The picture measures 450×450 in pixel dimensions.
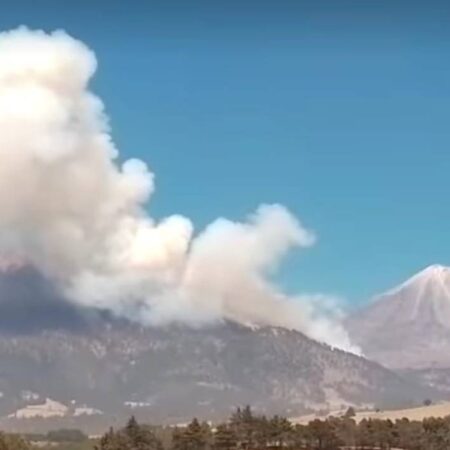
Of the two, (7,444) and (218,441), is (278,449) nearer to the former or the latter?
(218,441)

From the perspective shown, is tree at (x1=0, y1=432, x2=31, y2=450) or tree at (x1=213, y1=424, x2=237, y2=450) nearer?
tree at (x1=0, y1=432, x2=31, y2=450)

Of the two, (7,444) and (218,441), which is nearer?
(7,444)

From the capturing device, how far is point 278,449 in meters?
199

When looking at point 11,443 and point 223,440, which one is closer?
point 11,443

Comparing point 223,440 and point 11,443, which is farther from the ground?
point 223,440

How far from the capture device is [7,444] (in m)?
181

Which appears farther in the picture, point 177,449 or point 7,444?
point 177,449

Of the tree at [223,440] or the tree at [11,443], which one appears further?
the tree at [223,440]

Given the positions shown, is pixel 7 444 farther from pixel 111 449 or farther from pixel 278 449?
pixel 278 449

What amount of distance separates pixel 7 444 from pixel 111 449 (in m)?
23.2

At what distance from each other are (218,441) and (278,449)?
40.7 ft

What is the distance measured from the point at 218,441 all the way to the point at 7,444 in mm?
42499

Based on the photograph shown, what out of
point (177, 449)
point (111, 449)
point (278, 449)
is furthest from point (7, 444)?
point (278, 449)

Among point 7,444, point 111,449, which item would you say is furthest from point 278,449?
point 7,444
